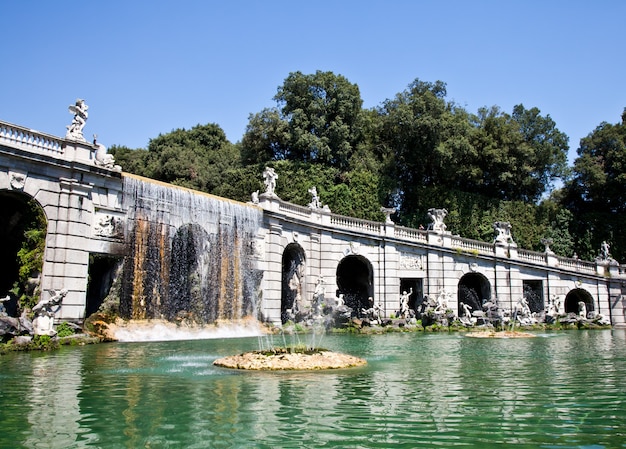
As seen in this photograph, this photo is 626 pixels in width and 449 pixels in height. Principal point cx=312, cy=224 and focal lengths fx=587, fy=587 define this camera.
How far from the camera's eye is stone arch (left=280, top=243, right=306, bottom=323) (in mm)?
31478

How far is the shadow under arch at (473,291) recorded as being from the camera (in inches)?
1463

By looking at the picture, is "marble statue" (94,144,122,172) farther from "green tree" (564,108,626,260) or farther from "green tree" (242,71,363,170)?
"green tree" (564,108,626,260)

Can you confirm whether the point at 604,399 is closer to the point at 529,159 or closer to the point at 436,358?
the point at 436,358

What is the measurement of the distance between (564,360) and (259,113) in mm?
32209

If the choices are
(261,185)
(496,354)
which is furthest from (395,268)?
(496,354)

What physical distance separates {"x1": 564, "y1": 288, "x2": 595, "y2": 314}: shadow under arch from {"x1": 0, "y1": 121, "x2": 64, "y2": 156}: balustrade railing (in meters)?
32.6

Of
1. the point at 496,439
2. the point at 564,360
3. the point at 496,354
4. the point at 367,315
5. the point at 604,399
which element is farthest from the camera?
the point at 367,315

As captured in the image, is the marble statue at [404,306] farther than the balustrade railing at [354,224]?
No

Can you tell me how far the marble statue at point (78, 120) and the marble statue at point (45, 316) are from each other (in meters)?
6.29

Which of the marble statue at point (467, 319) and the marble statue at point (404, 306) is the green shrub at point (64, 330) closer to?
the marble statue at point (404, 306)

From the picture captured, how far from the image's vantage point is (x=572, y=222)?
4450cm

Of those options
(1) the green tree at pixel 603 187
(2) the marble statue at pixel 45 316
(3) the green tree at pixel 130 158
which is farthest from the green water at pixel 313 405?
(3) the green tree at pixel 130 158

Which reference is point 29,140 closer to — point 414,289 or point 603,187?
point 414,289

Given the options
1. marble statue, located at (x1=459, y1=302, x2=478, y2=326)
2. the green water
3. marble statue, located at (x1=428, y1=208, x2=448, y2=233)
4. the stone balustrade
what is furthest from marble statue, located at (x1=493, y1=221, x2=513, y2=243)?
the green water
